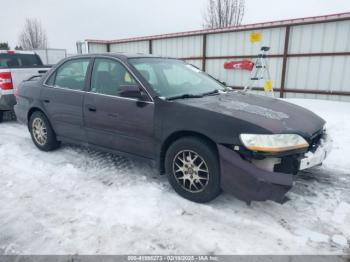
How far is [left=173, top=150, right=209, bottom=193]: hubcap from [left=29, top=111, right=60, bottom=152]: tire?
262cm

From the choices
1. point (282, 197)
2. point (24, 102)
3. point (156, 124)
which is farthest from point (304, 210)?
point (24, 102)

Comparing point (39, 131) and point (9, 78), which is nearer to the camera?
point (39, 131)

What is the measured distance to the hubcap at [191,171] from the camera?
3041mm

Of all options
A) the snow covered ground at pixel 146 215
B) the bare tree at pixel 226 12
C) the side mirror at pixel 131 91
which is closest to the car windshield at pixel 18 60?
the snow covered ground at pixel 146 215

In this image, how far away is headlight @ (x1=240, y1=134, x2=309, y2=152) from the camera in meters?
2.66

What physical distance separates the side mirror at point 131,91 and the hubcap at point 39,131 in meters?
2.17

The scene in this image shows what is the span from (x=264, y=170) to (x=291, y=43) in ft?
27.4

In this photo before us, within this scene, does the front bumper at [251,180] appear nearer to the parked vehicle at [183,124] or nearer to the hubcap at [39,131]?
the parked vehicle at [183,124]

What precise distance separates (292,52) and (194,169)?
27.2 ft

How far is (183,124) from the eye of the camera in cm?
308

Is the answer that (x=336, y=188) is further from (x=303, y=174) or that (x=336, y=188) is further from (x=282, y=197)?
(x=282, y=197)

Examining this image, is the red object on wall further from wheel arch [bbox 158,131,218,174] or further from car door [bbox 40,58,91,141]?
wheel arch [bbox 158,131,218,174]

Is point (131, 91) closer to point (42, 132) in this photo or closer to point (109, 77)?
point (109, 77)

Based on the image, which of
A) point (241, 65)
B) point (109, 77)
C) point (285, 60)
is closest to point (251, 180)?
point (109, 77)
